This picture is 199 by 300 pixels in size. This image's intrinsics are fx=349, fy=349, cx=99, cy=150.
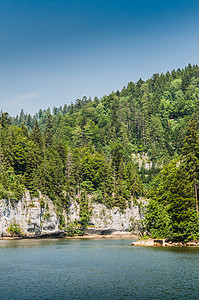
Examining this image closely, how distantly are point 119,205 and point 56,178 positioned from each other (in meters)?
27.6

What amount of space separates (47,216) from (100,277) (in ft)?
232

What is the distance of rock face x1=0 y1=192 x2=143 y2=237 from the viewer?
96.9 metres

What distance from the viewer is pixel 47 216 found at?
106 m

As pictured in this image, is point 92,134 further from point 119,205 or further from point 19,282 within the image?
point 19,282

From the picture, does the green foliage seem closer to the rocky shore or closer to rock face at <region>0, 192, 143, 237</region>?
rock face at <region>0, 192, 143, 237</region>

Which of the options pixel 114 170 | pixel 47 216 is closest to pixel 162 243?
pixel 47 216

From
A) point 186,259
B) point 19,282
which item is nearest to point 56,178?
point 186,259

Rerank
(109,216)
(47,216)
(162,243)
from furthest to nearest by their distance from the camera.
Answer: (109,216), (47,216), (162,243)

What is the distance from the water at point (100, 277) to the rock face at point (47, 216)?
4352cm

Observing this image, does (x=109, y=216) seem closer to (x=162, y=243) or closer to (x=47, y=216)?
(x=47, y=216)

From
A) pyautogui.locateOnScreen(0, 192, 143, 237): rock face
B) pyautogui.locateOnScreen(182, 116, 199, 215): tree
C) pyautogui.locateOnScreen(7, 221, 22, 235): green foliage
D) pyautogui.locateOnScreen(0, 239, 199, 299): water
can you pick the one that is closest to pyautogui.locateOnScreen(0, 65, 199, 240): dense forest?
pyautogui.locateOnScreen(182, 116, 199, 215): tree

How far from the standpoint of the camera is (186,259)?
161 ft

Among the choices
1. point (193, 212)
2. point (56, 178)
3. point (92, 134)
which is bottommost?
point (193, 212)

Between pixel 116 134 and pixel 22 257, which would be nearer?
pixel 22 257
